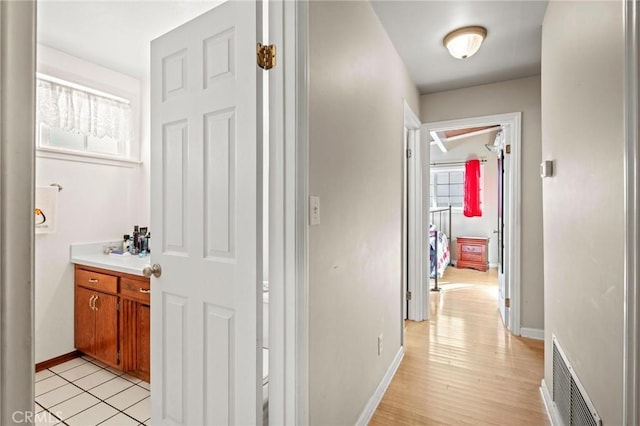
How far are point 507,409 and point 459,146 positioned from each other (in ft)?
18.3

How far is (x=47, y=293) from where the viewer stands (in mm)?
2523

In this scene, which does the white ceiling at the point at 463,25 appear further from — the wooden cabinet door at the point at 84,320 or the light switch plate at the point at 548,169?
the wooden cabinet door at the point at 84,320

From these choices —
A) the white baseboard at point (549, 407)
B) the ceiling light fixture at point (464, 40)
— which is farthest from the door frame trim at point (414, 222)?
the white baseboard at point (549, 407)

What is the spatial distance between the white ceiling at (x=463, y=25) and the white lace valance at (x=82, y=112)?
245 centimetres

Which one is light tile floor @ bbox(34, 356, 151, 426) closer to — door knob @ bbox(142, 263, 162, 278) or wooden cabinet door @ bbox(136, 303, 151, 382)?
wooden cabinet door @ bbox(136, 303, 151, 382)

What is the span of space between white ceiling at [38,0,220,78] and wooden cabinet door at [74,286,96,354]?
6.30 feet

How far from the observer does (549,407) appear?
1.89 meters

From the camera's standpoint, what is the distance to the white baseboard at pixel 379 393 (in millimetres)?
1794

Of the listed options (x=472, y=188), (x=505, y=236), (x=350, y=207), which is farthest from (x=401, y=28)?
(x=472, y=188)

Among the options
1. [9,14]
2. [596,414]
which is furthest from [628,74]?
[9,14]

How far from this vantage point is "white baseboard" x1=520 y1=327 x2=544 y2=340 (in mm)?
2992

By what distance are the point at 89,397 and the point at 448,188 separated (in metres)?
6.71

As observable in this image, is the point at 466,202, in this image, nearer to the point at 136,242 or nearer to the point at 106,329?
the point at 136,242

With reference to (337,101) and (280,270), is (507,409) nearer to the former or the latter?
(280,270)
